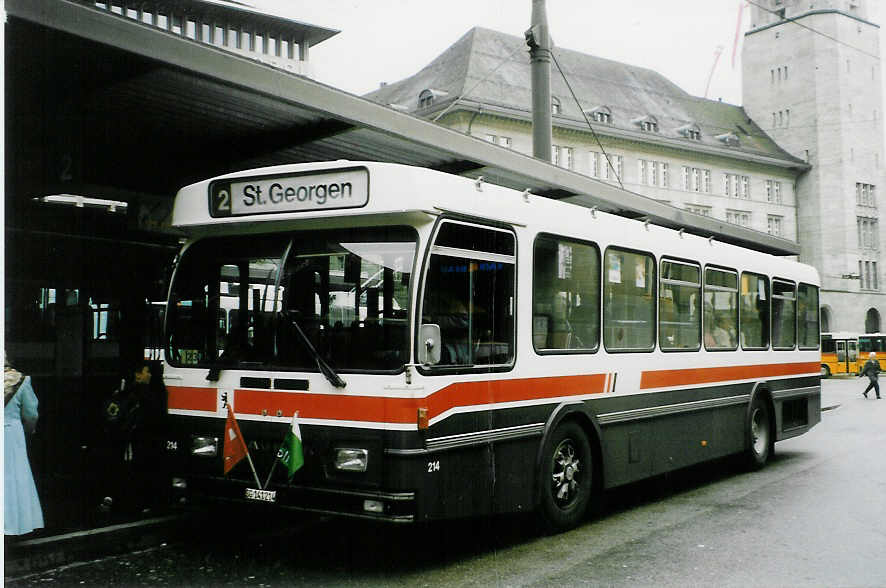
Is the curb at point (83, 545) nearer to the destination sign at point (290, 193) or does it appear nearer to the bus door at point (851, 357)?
the destination sign at point (290, 193)

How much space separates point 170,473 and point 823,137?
246 ft

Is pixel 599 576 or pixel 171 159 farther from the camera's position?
pixel 171 159

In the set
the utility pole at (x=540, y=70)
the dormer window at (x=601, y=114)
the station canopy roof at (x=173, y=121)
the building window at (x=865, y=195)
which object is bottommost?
the station canopy roof at (x=173, y=121)

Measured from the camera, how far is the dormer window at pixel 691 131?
230 feet

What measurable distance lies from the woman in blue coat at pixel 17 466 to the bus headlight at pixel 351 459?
2265 mm

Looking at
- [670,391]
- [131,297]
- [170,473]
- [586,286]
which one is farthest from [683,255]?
[131,297]

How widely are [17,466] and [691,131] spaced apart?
68.9m

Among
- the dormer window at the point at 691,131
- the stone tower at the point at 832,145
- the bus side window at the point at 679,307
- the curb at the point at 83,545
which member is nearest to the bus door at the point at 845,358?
the stone tower at the point at 832,145

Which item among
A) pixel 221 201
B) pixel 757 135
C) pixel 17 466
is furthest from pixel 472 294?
pixel 757 135

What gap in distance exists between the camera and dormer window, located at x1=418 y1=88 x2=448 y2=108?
55062mm

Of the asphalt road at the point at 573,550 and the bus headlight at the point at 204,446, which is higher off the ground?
the bus headlight at the point at 204,446

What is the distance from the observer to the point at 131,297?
40.3ft

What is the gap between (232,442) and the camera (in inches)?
271

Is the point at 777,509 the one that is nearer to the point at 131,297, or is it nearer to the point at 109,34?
the point at 109,34
